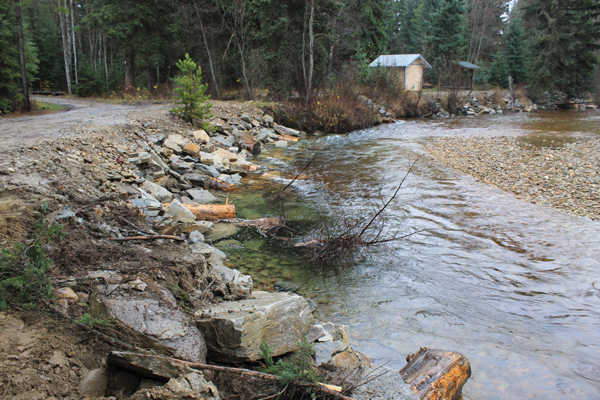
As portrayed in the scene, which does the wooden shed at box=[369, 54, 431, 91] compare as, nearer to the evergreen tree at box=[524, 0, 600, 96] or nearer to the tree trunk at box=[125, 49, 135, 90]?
the evergreen tree at box=[524, 0, 600, 96]

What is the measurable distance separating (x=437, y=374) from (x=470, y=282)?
2.21 m

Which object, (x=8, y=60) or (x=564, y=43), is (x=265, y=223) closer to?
(x=8, y=60)

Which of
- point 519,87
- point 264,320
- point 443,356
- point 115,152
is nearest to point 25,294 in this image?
point 264,320

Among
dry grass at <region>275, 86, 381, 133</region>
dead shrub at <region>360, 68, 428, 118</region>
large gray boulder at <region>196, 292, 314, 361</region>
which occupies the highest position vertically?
dead shrub at <region>360, 68, 428, 118</region>

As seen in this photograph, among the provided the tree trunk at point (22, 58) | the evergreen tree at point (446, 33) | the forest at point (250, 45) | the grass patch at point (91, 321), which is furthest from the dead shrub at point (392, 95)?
the grass patch at point (91, 321)

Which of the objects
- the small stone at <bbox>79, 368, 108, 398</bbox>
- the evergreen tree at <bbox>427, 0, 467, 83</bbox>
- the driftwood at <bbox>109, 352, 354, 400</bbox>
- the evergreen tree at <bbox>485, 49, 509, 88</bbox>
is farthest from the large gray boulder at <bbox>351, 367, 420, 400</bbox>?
the evergreen tree at <bbox>485, 49, 509, 88</bbox>

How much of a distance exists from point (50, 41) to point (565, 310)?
4035 centimetres

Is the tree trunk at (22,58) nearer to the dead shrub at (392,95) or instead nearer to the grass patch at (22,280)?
the grass patch at (22,280)

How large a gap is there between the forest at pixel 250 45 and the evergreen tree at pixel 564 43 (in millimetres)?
81

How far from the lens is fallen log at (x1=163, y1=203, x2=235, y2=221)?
21.6 ft

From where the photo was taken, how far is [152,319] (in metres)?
2.55

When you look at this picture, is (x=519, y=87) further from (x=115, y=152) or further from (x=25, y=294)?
(x=25, y=294)

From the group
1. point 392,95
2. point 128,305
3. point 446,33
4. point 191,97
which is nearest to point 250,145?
point 191,97

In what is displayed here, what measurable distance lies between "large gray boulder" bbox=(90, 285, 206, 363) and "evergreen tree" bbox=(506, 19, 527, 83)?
144ft
